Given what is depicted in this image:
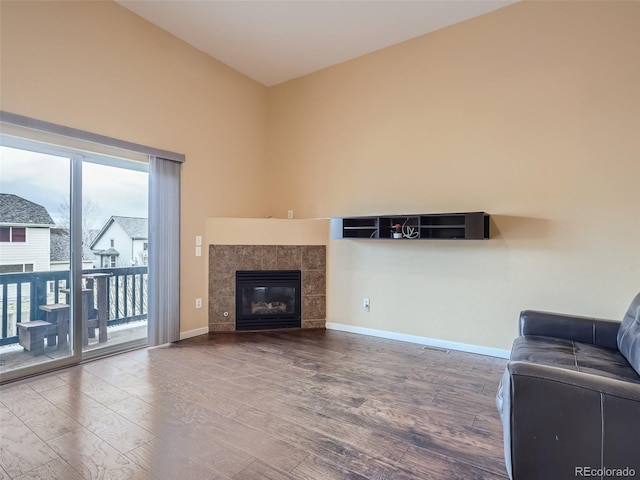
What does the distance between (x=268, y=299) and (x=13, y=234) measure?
2.85 m

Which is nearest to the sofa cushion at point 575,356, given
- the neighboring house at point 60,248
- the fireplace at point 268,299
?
the fireplace at point 268,299

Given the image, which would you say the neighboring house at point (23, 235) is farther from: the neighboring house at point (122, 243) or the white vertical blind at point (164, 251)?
the white vertical blind at point (164, 251)

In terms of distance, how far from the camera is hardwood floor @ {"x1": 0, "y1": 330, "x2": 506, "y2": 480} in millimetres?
1838

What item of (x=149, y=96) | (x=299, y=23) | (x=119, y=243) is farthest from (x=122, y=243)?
(x=299, y=23)

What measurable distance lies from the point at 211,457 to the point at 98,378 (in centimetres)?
174

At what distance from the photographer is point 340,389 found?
2.79 metres

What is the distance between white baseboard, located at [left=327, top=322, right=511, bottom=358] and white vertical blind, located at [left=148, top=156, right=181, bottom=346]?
2119mm

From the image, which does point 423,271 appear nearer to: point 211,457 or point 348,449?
point 348,449

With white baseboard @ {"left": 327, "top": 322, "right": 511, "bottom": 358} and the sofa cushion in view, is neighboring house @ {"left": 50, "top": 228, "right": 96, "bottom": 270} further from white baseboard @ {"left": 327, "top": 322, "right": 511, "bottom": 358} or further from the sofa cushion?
the sofa cushion

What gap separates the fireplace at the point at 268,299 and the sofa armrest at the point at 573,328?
2.86 meters

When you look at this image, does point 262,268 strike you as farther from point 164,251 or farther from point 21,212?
point 21,212

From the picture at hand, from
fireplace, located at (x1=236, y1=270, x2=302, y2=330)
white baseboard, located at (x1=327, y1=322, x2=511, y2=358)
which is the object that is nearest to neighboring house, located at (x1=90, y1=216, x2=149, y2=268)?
fireplace, located at (x1=236, y1=270, x2=302, y2=330)

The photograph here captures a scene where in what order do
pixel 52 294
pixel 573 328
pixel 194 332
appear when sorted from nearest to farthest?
pixel 573 328 → pixel 52 294 → pixel 194 332

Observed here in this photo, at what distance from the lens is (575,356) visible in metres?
2.24
